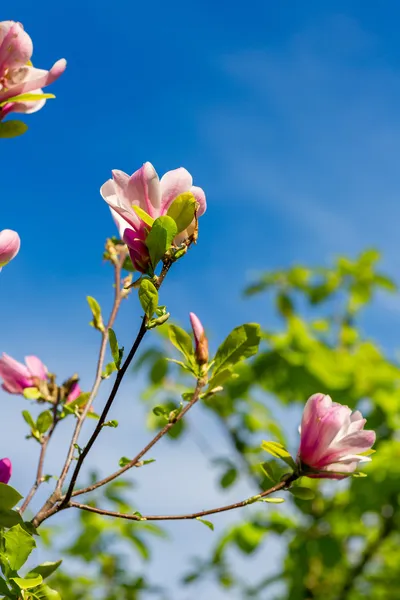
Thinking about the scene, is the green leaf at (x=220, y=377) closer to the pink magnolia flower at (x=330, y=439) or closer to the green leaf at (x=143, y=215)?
the pink magnolia flower at (x=330, y=439)

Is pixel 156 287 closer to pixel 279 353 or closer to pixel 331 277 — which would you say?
pixel 279 353

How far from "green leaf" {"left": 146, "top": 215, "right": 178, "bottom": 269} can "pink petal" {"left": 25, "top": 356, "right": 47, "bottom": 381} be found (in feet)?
1.98

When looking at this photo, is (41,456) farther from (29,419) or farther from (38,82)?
(38,82)

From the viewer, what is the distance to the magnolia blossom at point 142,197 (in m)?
1.10

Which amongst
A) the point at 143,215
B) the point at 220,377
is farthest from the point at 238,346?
the point at 143,215

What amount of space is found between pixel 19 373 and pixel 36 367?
1.7 inches

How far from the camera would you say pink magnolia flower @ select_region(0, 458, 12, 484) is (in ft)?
3.74

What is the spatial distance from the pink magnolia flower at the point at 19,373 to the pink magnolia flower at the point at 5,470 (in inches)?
14.7

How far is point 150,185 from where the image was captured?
3.61 ft

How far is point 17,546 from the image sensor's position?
108 cm

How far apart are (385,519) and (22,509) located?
3.41 m

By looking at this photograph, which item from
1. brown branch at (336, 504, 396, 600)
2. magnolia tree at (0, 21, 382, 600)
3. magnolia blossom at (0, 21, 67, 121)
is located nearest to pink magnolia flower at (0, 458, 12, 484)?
magnolia tree at (0, 21, 382, 600)

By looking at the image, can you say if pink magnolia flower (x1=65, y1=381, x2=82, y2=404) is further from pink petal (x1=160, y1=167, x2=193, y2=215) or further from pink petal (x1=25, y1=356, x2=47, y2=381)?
pink petal (x1=160, y1=167, x2=193, y2=215)

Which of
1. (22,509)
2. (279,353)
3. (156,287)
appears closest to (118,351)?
(156,287)
